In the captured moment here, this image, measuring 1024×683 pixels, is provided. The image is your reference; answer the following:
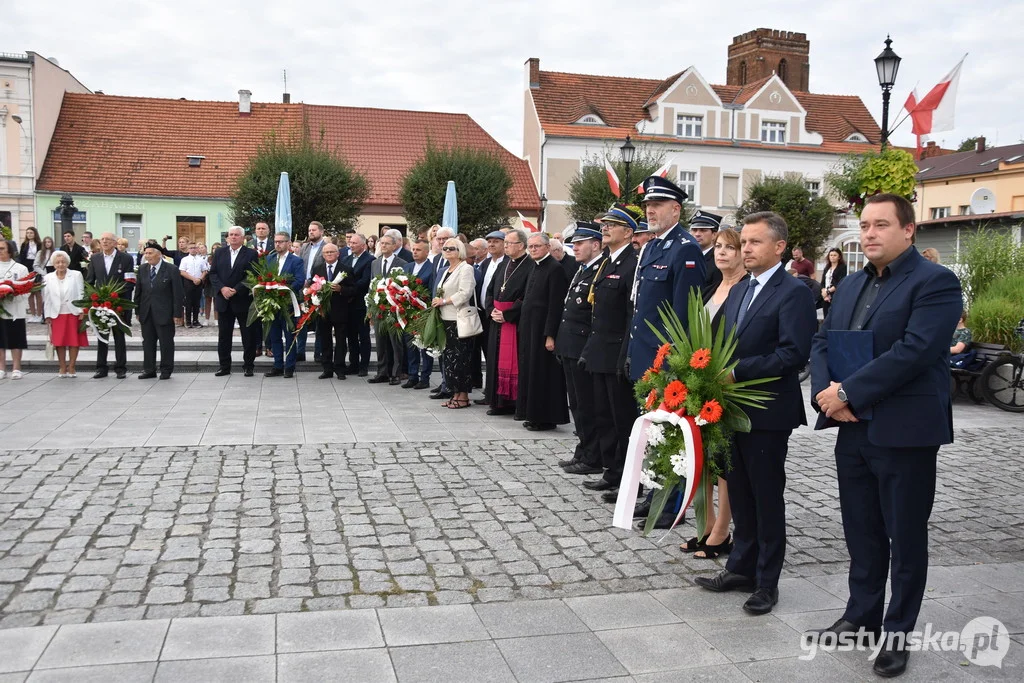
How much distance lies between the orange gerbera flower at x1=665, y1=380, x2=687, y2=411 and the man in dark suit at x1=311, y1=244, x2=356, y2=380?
28.9 feet

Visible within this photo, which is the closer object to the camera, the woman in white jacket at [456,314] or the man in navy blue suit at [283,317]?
the woman in white jacket at [456,314]

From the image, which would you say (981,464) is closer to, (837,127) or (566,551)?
(566,551)

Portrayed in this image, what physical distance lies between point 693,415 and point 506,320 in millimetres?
5362

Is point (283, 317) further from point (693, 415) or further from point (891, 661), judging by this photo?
point (891, 661)

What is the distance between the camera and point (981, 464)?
7914 mm

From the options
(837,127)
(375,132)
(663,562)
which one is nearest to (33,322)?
(663,562)

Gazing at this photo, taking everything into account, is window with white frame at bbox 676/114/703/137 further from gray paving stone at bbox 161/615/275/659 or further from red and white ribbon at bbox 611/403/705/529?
gray paving stone at bbox 161/615/275/659

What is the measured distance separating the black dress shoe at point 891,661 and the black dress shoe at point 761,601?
0.66 metres

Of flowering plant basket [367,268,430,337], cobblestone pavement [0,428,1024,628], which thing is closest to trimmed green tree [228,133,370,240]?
flowering plant basket [367,268,430,337]

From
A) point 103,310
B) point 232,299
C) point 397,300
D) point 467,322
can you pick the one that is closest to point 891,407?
point 467,322

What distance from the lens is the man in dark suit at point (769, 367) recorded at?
4371 millimetres

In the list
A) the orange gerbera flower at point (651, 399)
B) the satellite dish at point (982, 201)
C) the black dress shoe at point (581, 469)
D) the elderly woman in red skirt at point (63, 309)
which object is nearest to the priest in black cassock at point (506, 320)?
the black dress shoe at point (581, 469)

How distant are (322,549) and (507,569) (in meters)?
1.11

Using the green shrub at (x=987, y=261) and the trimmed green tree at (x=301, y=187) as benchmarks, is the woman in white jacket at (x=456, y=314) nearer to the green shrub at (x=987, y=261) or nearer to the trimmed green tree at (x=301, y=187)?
the green shrub at (x=987, y=261)
